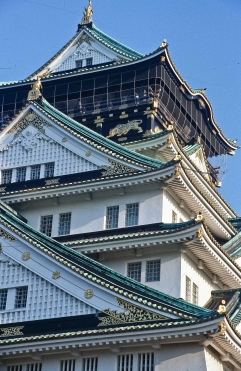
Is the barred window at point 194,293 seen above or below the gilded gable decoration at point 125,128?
below

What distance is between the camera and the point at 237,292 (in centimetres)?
3825

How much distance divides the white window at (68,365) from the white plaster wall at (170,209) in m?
8.56

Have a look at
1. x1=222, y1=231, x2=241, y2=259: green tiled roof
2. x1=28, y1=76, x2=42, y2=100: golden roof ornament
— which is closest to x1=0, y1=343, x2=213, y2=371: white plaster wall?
A: x1=222, y1=231, x2=241, y2=259: green tiled roof

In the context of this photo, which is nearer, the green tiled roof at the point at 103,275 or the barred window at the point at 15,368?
the green tiled roof at the point at 103,275

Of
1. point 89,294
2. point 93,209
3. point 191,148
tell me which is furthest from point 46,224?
point 191,148

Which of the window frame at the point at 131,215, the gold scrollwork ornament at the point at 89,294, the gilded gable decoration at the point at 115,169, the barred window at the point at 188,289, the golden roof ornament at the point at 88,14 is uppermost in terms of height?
the golden roof ornament at the point at 88,14

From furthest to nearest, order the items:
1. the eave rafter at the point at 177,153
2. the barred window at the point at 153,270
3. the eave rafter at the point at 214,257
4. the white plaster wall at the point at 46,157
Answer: the white plaster wall at the point at 46,157 < the eave rafter at the point at 177,153 < the barred window at the point at 153,270 < the eave rafter at the point at 214,257

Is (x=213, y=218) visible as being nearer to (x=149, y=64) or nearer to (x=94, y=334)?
(x=149, y=64)

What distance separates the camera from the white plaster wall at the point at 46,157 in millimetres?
41156

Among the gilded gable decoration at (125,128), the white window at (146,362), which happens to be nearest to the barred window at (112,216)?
the gilded gable decoration at (125,128)

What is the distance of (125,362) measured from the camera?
3180cm

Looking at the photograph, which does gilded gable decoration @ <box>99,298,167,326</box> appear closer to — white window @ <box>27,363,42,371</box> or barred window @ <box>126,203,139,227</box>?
white window @ <box>27,363,42,371</box>

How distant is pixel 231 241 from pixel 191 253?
677 cm

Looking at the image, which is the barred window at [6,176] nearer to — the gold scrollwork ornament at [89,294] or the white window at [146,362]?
the gold scrollwork ornament at [89,294]
